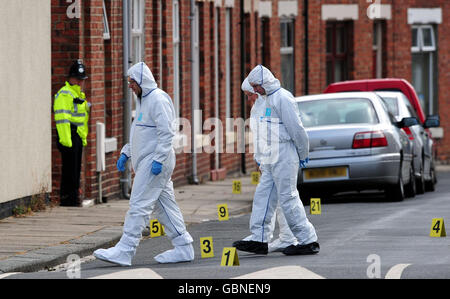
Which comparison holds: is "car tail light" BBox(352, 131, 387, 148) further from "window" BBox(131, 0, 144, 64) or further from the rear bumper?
"window" BBox(131, 0, 144, 64)

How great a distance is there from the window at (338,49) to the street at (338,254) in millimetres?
18302

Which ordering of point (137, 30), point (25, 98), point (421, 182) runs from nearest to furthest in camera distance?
point (25, 98), point (137, 30), point (421, 182)

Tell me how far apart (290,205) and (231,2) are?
57.3 feet

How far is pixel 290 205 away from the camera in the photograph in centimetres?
1273

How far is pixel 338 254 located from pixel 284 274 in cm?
203

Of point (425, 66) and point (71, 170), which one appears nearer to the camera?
point (71, 170)

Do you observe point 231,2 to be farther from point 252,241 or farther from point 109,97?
point 252,241

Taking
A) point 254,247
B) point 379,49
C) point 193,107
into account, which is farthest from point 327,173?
point 379,49

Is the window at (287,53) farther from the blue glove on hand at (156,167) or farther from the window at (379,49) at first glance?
the blue glove on hand at (156,167)

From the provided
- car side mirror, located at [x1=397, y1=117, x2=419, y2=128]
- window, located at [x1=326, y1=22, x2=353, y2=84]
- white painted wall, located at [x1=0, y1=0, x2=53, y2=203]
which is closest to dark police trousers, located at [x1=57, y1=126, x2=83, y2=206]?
white painted wall, located at [x1=0, y1=0, x2=53, y2=203]

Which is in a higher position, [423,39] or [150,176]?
[423,39]

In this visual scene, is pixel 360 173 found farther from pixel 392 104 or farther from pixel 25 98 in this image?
pixel 25 98

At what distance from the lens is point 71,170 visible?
60.0 ft
